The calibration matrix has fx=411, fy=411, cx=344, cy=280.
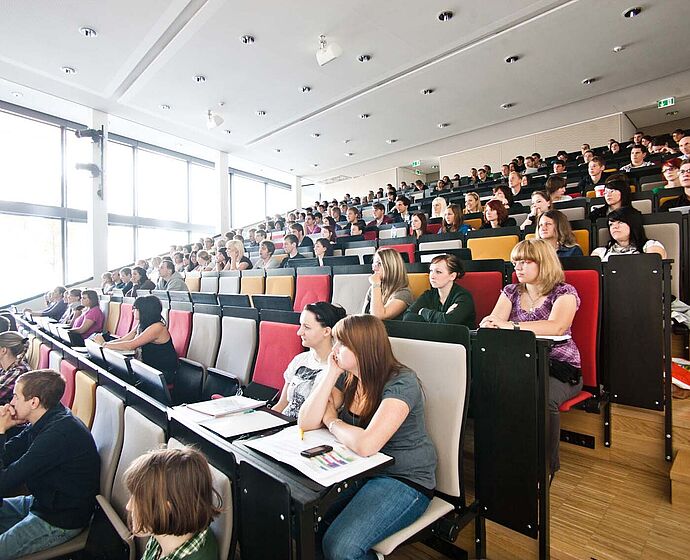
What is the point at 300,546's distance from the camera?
76cm

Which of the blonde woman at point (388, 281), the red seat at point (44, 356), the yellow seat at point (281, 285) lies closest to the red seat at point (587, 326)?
the blonde woman at point (388, 281)

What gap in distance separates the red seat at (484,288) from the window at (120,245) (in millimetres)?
7480

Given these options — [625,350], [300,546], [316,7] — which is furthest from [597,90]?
[300,546]

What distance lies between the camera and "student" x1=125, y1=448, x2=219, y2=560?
838mm

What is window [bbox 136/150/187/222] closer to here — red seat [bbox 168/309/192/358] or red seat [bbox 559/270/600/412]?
red seat [bbox 168/309/192/358]

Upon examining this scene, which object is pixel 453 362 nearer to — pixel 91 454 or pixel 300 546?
pixel 300 546

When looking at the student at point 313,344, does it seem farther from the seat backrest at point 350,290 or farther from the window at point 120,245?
the window at point 120,245

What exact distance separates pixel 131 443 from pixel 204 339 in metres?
1.18

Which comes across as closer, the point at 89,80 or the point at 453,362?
the point at 453,362

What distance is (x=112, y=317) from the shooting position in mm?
3881

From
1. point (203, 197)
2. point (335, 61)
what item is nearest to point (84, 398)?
point (335, 61)

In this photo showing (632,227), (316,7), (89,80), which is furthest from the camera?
(89,80)

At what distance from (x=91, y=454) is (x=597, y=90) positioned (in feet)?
25.5

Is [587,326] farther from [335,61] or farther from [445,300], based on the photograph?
[335,61]
